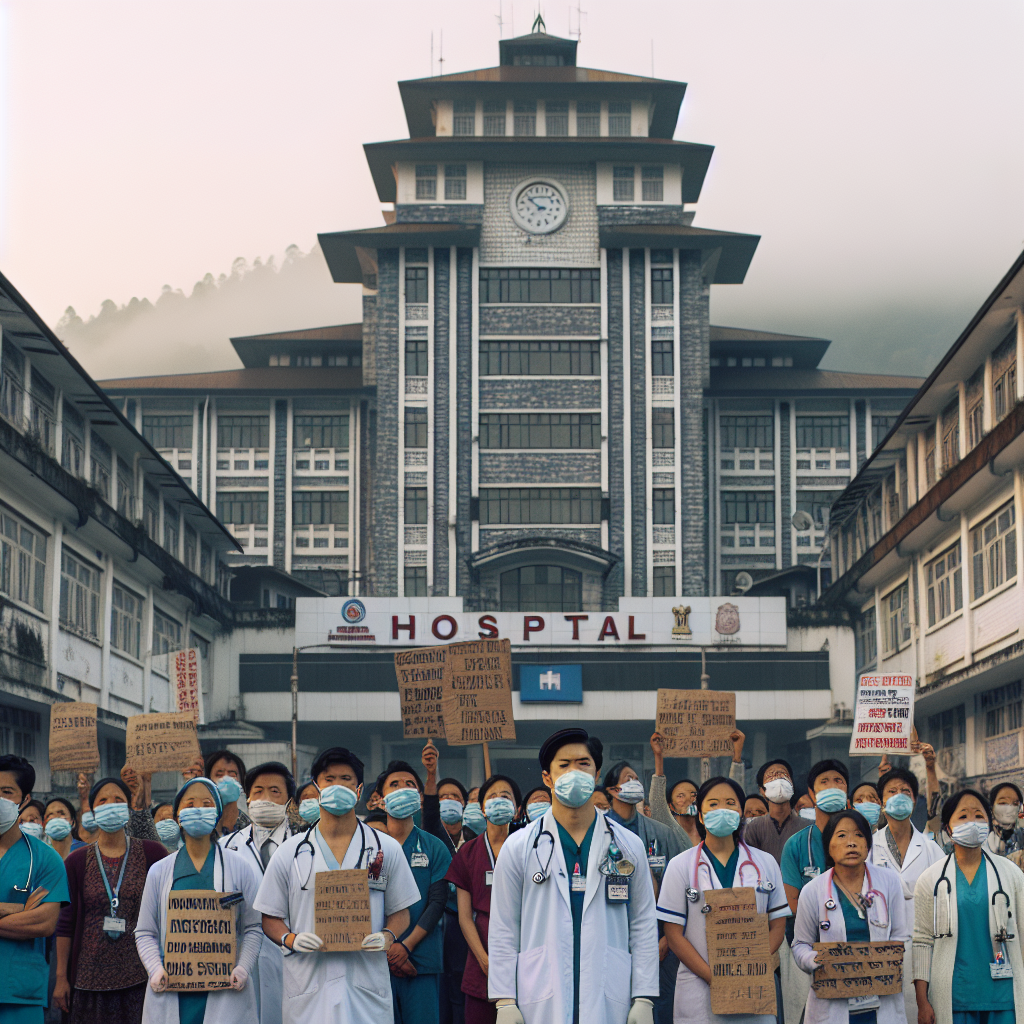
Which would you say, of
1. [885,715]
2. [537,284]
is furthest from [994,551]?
[537,284]

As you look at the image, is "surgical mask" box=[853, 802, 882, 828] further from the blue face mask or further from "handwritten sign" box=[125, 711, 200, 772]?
"handwritten sign" box=[125, 711, 200, 772]

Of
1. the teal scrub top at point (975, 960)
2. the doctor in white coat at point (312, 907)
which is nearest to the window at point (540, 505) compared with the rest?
the teal scrub top at point (975, 960)

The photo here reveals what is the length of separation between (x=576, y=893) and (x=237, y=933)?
1909mm

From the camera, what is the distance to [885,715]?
17.0 m

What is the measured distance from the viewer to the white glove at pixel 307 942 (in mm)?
7332

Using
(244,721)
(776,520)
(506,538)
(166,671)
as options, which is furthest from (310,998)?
(776,520)

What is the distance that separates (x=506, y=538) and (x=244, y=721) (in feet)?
40.1

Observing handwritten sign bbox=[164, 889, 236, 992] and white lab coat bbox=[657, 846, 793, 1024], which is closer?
handwritten sign bbox=[164, 889, 236, 992]

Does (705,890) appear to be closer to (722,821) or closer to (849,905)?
(722,821)

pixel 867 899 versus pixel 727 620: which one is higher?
pixel 727 620

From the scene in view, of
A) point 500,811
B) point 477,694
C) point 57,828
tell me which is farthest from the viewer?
point 477,694

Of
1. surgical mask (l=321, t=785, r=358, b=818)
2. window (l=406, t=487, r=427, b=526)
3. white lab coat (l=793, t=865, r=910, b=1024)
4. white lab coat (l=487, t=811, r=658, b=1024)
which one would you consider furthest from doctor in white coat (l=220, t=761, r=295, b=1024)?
window (l=406, t=487, r=427, b=526)

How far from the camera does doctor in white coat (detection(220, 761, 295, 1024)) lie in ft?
28.2

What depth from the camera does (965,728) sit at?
122 ft
